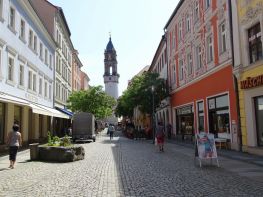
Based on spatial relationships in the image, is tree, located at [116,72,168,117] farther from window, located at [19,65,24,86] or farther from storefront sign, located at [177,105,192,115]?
window, located at [19,65,24,86]

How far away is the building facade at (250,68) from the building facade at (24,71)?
11.8 meters

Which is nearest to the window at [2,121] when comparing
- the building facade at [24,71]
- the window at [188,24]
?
the building facade at [24,71]

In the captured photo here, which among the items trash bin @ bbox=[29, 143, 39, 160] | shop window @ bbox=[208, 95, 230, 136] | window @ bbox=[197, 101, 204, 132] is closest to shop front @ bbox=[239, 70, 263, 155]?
shop window @ bbox=[208, 95, 230, 136]

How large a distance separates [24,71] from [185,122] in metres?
14.3

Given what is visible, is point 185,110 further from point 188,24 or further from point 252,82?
point 252,82

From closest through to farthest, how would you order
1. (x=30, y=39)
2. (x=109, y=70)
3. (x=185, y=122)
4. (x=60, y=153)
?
1. (x=60, y=153)
2. (x=30, y=39)
3. (x=185, y=122)
4. (x=109, y=70)

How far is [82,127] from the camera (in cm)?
3494

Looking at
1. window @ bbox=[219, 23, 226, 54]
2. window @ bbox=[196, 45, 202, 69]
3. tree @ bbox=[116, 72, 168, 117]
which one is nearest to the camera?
window @ bbox=[219, 23, 226, 54]

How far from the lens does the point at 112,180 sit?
34.3ft

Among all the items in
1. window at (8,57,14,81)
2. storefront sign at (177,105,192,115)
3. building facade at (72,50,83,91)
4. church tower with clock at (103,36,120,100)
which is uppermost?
church tower with clock at (103,36,120,100)

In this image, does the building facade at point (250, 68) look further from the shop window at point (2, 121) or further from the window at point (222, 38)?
the shop window at point (2, 121)

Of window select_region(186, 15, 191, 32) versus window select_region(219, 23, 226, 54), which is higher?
window select_region(186, 15, 191, 32)

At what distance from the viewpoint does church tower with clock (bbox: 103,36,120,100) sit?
11069 cm

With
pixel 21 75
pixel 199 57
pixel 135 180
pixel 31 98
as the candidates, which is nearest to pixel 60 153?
pixel 135 180
